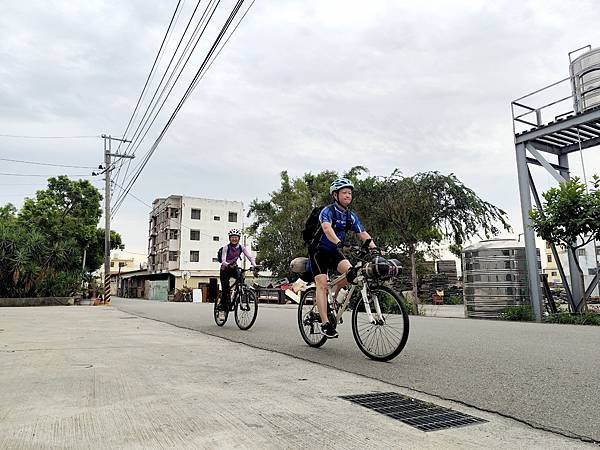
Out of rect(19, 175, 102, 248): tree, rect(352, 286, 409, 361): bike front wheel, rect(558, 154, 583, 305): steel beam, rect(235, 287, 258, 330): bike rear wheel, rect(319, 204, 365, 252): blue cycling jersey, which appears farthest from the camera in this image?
rect(19, 175, 102, 248): tree

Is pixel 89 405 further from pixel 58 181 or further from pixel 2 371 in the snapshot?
pixel 58 181

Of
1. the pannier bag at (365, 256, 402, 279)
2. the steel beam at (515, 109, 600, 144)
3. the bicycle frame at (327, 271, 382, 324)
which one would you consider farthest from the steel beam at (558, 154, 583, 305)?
the pannier bag at (365, 256, 402, 279)

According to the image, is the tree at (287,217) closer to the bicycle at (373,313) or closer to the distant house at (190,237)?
the distant house at (190,237)

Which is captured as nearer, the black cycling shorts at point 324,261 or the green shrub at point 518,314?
the black cycling shorts at point 324,261

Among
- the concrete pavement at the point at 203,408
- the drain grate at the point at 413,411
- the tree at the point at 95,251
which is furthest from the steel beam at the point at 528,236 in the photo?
the tree at the point at 95,251

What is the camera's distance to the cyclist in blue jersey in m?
4.59

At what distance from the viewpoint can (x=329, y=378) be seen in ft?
11.1

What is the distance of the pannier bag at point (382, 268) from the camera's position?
405 centimetres

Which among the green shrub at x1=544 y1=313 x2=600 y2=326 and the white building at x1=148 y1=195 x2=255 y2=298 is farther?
the white building at x1=148 y1=195 x2=255 y2=298

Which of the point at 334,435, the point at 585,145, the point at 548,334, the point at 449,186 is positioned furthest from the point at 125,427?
the point at 449,186

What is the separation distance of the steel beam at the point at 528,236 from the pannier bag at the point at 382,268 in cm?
694

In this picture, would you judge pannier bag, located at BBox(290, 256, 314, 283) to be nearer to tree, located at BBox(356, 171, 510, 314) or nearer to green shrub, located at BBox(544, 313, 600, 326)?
green shrub, located at BBox(544, 313, 600, 326)

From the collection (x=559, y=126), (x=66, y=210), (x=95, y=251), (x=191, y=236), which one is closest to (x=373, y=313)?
(x=559, y=126)

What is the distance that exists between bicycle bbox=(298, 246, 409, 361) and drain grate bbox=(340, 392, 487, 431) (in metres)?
A: 1.09
